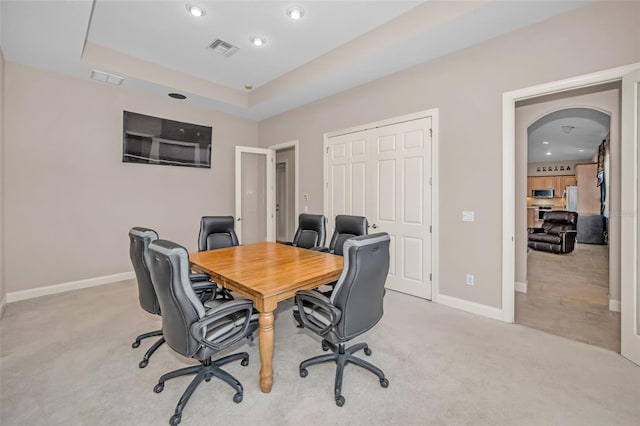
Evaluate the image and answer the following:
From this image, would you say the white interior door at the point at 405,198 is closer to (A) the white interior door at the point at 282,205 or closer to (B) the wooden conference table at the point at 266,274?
(B) the wooden conference table at the point at 266,274

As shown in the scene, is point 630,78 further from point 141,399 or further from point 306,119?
point 141,399

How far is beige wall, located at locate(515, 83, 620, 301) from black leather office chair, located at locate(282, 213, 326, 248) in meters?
2.74

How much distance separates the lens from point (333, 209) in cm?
461

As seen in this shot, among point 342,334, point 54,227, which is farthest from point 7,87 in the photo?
point 342,334

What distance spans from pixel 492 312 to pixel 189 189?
4.95m

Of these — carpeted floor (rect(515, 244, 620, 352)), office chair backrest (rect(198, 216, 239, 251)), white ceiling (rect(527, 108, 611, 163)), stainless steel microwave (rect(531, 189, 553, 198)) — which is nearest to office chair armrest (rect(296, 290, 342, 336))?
office chair backrest (rect(198, 216, 239, 251))

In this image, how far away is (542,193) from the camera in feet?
37.2

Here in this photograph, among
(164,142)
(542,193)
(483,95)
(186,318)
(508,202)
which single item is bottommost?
(186,318)

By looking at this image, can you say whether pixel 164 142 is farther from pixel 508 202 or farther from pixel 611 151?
pixel 611 151

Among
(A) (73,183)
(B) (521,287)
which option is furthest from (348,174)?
(A) (73,183)

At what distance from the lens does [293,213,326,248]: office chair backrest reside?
3.49 meters

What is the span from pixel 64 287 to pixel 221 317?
360 cm

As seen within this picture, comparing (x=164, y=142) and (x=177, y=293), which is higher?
(x=164, y=142)

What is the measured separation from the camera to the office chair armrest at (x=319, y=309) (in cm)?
173
